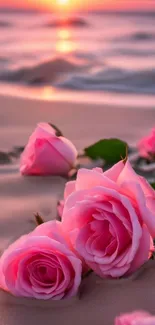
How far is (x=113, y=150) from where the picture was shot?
1176 mm

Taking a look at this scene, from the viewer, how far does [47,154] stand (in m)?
1.08

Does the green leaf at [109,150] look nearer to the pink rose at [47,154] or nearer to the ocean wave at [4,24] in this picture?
the pink rose at [47,154]

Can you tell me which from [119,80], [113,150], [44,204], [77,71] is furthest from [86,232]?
[77,71]

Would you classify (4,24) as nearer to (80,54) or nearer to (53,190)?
(80,54)

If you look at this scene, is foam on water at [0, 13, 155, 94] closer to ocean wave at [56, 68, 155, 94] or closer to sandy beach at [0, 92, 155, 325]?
ocean wave at [56, 68, 155, 94]

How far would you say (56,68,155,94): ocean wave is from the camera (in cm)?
234

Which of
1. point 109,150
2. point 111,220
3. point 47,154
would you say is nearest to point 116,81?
point 109,150

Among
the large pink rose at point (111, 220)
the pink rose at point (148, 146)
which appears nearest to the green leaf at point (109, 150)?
the pink rose at point (148, 146)

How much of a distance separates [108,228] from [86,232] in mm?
26

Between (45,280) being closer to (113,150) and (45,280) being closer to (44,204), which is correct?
(44,204)

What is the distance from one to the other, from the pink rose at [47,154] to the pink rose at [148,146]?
0.46 ft

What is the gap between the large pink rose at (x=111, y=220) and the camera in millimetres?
675

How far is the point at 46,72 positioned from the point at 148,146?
59.3 inches

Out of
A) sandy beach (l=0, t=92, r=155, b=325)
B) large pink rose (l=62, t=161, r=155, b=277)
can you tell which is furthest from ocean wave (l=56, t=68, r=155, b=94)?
large pink rose (l=62, t=161, r=155, b=277)
